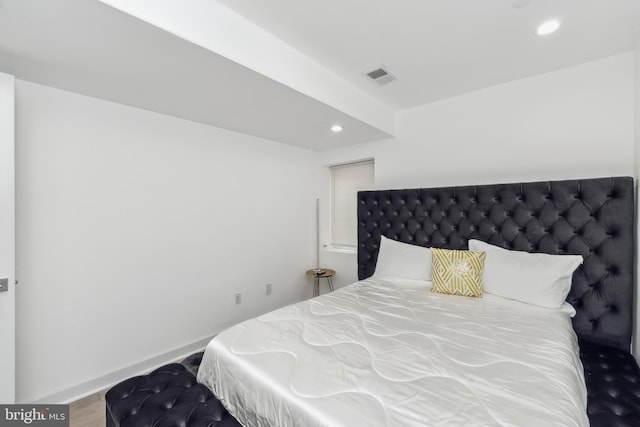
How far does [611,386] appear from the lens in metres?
1.28

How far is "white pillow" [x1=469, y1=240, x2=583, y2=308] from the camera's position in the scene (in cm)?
176

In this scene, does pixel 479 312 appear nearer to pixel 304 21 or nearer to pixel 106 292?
pixel 304 21

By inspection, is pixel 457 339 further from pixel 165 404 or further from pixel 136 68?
pixel 136 68

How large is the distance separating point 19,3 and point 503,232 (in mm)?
3087

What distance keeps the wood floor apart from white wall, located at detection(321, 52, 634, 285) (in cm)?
301

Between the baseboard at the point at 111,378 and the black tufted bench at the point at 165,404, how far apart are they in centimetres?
97

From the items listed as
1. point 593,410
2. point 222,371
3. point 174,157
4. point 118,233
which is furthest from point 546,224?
point 118,233

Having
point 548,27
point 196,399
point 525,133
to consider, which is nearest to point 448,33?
point 548,27

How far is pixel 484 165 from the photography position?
2436 millimetres

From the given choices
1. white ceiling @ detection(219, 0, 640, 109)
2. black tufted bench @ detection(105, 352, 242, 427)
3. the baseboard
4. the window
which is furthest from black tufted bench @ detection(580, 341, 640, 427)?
the baseboard

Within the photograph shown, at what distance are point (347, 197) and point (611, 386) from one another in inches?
109

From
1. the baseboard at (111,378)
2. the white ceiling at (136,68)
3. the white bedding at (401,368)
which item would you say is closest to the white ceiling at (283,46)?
the white ceiling at (136,68)

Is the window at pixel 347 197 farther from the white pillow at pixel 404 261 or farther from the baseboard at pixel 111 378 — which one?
the baseboard at pixel 111 378

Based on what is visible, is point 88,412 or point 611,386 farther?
point 88,412
